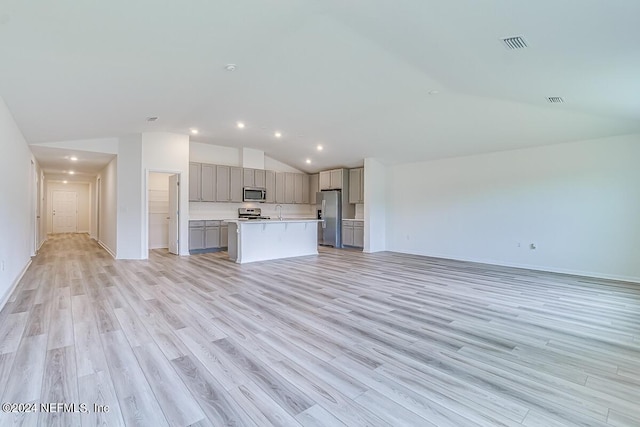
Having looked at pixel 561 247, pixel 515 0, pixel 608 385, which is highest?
pixel 515 0

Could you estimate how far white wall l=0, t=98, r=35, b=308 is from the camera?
3.55 meters

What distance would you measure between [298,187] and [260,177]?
5.01 ft

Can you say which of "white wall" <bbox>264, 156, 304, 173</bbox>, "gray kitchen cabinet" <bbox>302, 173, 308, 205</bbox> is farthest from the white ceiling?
"gray kitchen cabinet" <bbox>302, 173, 308, 205</bbox>

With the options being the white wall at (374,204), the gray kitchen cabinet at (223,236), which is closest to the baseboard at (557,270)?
the white wall at (374,204)

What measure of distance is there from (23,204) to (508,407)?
7.29 meters

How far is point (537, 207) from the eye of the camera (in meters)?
5.96

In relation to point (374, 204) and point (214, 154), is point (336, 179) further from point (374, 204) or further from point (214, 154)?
point (214, 154)

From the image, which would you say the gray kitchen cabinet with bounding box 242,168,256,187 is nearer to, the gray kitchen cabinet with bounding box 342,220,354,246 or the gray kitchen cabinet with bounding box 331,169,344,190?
the gray kitchen cabinet with bounding box 331,169,344,190

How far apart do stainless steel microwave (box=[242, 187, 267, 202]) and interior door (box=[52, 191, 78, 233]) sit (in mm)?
9765

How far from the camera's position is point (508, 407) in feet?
5.81

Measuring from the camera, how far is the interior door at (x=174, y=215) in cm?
746

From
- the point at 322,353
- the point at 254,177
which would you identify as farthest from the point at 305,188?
the point at 322,353

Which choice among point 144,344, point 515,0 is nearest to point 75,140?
point 144,344

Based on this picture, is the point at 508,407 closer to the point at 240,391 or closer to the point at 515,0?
the point at 240,391
